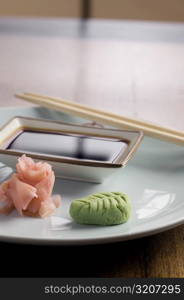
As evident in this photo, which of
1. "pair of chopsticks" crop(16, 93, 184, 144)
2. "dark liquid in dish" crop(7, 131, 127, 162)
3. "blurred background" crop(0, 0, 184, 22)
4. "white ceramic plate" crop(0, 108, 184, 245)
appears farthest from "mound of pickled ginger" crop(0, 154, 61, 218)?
"blurred background" crop(0, 0, 184, 22)

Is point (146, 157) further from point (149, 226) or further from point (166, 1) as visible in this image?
point (166, 1)

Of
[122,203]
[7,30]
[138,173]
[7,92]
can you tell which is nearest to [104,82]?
[7,92]

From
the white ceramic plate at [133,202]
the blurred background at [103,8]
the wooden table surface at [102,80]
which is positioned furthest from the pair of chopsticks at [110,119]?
the blurred background at [103,8]

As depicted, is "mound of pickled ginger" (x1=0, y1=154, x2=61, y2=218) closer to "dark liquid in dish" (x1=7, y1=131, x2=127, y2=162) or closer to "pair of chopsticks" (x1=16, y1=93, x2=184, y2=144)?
"dark liquid in dish" (x1=7, y1=131, x2=127, y2=162)

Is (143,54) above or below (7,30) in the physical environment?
below

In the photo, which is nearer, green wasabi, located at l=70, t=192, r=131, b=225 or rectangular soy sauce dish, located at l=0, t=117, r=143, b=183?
green wasabi, located at l=70, t=192, r=131, b=225

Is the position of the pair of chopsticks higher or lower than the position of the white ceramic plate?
higher
